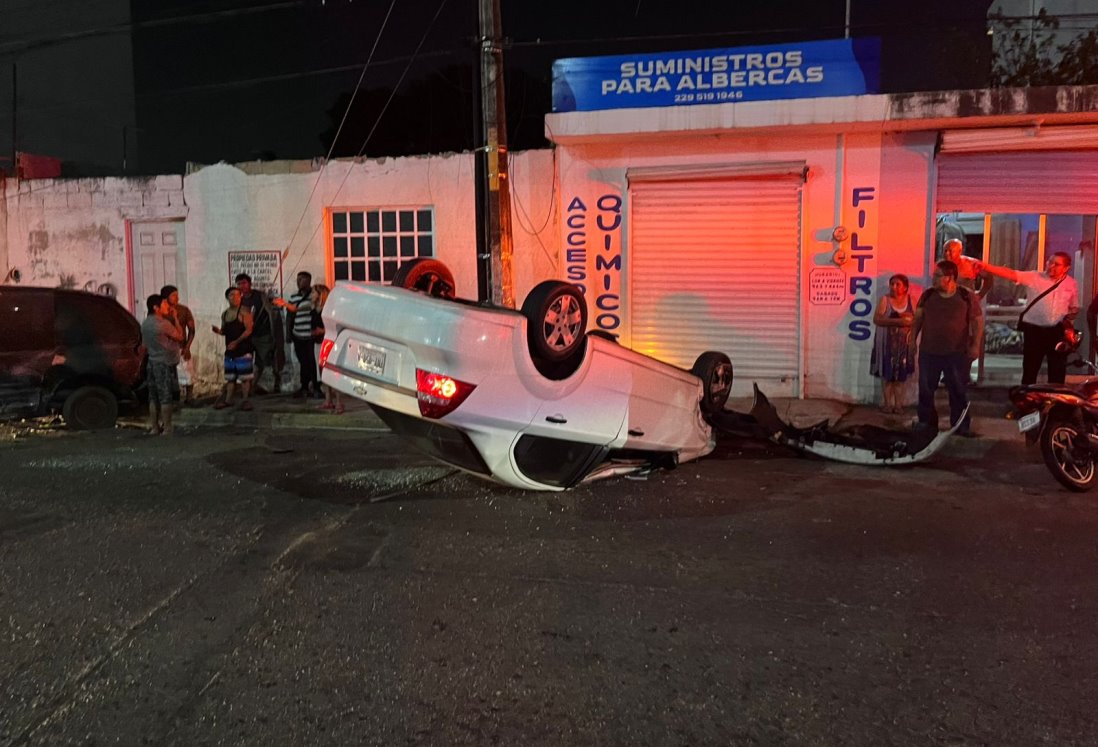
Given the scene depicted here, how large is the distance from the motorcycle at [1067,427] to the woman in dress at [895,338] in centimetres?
288

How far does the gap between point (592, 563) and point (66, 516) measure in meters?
3.72

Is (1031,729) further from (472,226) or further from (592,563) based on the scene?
(472,226)

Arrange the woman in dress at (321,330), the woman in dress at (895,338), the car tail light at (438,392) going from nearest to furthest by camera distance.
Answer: the car tail light at (438,392)
the woman in dress at (895,338)
the woman in dress at (321,330)

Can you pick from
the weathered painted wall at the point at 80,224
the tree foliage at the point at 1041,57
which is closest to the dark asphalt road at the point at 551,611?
the weathered painted wall at the point at 80,224

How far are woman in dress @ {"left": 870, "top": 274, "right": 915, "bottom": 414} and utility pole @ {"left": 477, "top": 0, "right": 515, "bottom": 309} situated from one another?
420cm

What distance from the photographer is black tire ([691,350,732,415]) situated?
7023 mm

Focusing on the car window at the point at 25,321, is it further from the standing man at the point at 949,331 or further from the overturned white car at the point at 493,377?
the standing man at the point at 949,331

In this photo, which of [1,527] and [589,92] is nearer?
[1,527]

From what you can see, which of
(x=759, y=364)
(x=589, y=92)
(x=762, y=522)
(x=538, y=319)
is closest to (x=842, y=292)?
(x=759, y=364)

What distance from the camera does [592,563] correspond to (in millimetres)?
4730

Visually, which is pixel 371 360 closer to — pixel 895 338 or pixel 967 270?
pixel 895 338

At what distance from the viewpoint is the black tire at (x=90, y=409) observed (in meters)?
9.09

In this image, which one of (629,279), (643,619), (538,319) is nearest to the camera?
(643,619)

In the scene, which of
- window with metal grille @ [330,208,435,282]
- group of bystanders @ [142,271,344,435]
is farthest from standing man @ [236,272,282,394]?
window with metal grille @ [330,208,435,282]
